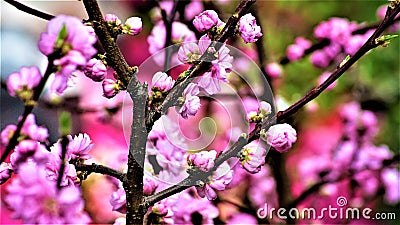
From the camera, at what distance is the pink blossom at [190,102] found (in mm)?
469

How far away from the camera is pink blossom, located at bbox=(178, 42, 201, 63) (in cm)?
50

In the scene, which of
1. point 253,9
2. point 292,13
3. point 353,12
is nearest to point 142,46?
point 292,13

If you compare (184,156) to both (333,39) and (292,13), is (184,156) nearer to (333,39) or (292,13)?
(333,39)

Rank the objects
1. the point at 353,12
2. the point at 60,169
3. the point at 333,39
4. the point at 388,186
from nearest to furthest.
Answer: the point at 60,169
the point at 333,39
the point at 388,186
the point at 353,12

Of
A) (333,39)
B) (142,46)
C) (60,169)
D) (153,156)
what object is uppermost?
(142,46)

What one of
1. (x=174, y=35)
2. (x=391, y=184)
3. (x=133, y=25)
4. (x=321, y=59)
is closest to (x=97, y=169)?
(x=133, y=25)

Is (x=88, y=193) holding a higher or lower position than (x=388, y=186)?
lower

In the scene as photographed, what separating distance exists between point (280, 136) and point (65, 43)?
0.20 meters

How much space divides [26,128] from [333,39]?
1.86ft

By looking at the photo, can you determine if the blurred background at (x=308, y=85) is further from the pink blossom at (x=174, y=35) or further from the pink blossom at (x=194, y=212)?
the pink blossom at (x=194, y=212)

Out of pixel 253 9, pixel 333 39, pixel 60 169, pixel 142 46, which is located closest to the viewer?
pixel 60 169

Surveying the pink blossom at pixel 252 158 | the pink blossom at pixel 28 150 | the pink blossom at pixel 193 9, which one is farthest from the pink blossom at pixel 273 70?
the pink blossom at pixel 28 150

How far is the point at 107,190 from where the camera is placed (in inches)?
37.1

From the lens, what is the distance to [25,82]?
423mm
